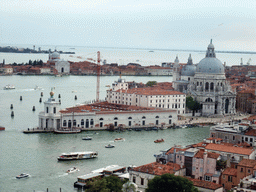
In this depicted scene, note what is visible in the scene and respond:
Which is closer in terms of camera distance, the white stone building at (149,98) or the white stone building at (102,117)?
the white stone building at (102,117)

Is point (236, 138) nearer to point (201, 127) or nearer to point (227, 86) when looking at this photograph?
point (201, 127)

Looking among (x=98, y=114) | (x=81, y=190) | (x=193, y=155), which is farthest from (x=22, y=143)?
(x=193, y=155)

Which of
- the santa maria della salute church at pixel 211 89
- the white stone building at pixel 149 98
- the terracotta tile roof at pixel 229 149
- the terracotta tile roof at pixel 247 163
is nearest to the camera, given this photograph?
the terracotta tile roof at pixel 247 163

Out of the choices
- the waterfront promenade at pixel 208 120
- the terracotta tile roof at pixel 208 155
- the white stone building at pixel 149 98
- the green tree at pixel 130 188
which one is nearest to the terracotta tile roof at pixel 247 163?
the terracotta tile roof at pixel 208 155

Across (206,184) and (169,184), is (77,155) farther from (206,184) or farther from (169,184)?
(169,184)

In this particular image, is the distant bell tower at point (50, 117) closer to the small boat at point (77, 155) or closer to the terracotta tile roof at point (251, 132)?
the small boat at point (77, 155)

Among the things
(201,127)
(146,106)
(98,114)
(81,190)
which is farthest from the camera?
(146,106)

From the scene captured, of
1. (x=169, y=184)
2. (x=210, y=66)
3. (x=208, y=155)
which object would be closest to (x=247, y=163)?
(x=208, y=155)
